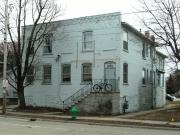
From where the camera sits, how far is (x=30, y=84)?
38.2 meters

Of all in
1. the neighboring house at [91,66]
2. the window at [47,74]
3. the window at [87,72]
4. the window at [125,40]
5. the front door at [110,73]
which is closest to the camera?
the neighboring house at [91,66]

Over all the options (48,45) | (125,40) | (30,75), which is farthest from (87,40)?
(30,75)

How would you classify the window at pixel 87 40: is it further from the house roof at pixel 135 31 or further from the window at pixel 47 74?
the window at pixel 47 74

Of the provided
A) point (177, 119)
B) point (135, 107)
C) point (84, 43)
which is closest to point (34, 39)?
point (84, 43)

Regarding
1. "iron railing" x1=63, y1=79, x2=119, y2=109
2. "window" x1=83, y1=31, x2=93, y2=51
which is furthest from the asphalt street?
"window" x1=83, y1=31, x2=93, y2=51

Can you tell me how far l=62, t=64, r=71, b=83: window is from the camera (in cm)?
3544

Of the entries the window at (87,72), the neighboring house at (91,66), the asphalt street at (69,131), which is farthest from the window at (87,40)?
the asphalt street at (69,131)

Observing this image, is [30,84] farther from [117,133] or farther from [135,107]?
[117,133]

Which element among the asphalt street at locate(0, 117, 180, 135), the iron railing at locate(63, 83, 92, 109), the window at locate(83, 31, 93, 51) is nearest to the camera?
the asphalt street at locate(0, 117, 180, 135)

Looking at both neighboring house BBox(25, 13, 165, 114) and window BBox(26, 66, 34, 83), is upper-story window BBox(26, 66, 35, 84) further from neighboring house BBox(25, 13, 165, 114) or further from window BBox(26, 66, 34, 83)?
neighboring house BBox(25, 13, 165, 114)

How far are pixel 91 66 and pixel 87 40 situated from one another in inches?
96.8

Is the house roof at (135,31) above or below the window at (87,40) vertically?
A: above

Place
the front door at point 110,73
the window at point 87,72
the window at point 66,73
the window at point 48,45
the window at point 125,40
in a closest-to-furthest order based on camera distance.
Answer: the front door at point 110,73
the window at point 125,40
the window at point 87,72
the window at point 66,73
the window at point 48,45

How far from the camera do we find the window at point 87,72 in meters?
33.9
